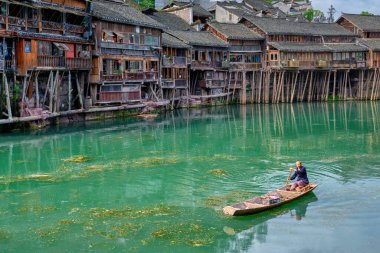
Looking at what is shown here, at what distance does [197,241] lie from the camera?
1677 centimetres

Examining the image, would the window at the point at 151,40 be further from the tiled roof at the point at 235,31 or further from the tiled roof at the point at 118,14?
the tiled roof at the point at 235,31

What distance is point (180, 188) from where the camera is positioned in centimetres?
2366

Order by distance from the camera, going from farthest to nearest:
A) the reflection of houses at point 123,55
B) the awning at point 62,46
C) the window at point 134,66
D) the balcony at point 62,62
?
the window at point 134,66, the reflection of houses at point 123,55, the awning at point 62,46, the balcony at point 62,62

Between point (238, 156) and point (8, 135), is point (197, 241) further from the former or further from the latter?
point (8, 135)

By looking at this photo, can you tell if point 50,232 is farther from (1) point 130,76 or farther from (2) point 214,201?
(1) point 130,76

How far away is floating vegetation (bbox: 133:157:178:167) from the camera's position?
29.1 meters

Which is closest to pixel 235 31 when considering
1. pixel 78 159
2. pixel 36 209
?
pixel 78 159

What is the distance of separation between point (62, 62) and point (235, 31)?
3246 centimetres

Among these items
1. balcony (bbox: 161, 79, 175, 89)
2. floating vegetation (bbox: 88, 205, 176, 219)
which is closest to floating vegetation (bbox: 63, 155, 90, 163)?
floating vegetation (bbox: 88, 205, 176, 219)

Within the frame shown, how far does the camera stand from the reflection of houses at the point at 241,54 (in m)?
68.6

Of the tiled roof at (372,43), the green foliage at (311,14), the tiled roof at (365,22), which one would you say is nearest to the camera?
the tiled roof at (372,43)

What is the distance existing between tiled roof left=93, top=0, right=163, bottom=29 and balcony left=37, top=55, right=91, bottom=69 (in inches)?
172

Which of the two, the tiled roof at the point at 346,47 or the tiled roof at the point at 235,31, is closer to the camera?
the tiled roof at the point at 235,31

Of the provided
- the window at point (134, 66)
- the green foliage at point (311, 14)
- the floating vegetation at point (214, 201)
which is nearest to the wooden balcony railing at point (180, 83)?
the window at point (134, 66)
